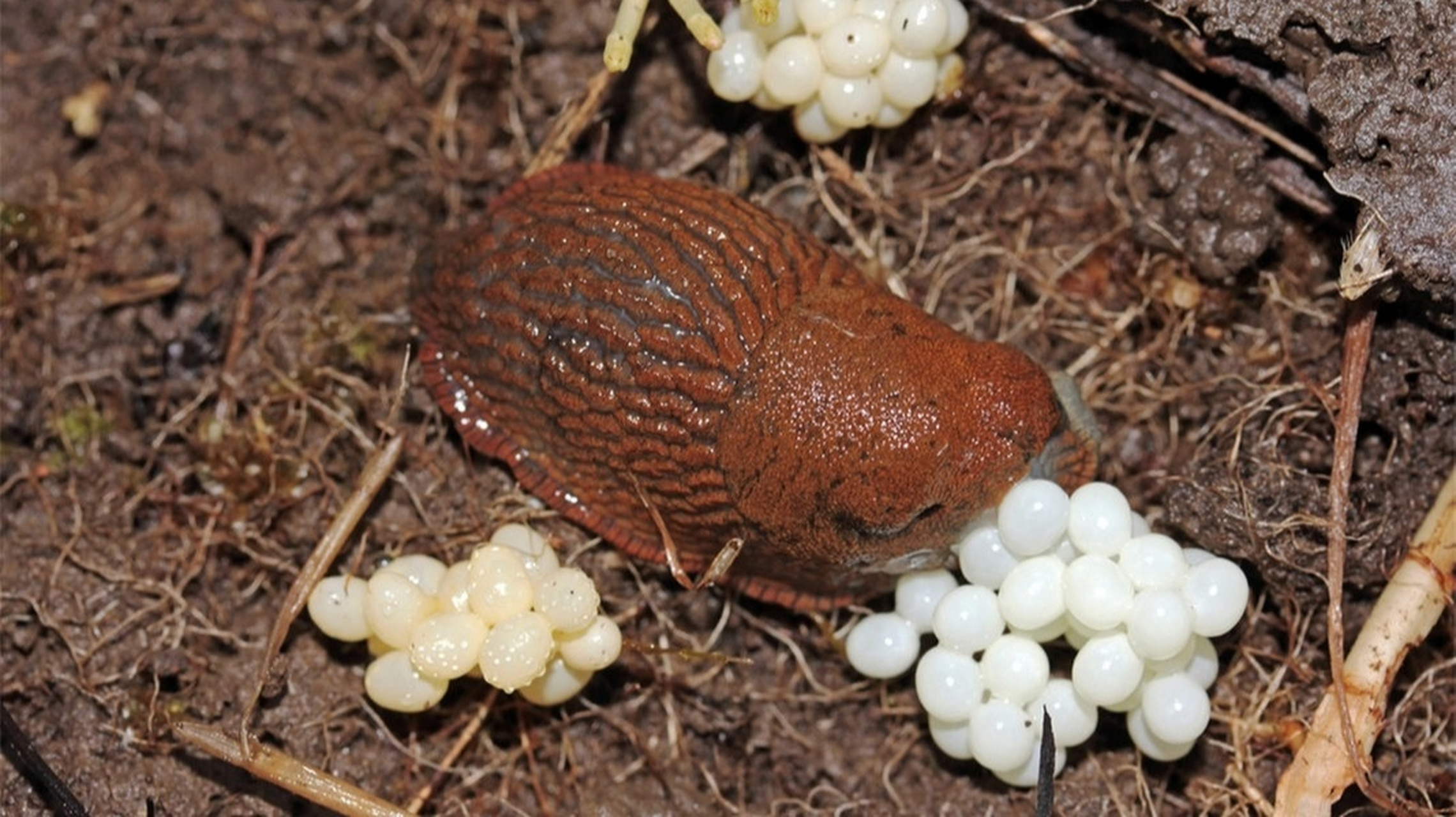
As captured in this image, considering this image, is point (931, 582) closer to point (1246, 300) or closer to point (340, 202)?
Answer: point (1246, 300)

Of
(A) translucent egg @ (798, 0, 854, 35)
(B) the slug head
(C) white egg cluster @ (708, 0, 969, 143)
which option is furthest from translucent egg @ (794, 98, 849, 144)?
(B) the slug head

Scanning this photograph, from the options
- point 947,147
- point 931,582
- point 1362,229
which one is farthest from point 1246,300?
point 931,582

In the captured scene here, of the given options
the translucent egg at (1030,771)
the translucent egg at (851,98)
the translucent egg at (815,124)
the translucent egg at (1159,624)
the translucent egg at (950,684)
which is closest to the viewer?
the translucent egg at (1159,624)

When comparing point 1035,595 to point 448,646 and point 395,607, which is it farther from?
point 395,607

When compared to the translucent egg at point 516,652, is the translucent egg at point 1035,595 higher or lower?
higher

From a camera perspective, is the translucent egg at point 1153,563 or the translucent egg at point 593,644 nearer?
the translucent egg at point 1153,563

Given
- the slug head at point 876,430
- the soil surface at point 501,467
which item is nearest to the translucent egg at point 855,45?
the soil surface at point 501,467

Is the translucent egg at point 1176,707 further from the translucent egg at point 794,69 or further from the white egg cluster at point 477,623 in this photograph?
the translucent egg at point 794,69
